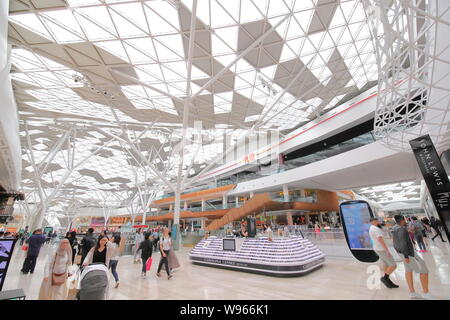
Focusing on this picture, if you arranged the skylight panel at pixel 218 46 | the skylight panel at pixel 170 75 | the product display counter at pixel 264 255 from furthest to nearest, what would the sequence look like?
the skylight panel at pixel 170 75 < the skylight panel at pixel 218 46 < the product display counter at pixel 264 255

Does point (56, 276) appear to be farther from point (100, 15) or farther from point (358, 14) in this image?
point (358, 14)

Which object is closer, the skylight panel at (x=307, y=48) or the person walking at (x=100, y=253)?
the person walking at (x=100, y=253)

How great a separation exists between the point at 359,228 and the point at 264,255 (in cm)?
420

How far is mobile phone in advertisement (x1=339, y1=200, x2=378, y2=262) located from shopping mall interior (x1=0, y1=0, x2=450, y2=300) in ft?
0.16

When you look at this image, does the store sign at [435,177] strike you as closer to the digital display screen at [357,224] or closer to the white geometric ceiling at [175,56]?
the digital display screen at [357,224]

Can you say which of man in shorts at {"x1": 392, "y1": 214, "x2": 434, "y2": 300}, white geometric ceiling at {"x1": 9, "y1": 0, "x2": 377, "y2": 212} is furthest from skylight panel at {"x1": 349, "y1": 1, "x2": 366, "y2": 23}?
man in shorts at {"x1": 392, "y1": 214, "x2": 434, "y2": 300}

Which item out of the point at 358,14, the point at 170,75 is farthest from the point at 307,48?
the point at 170,75

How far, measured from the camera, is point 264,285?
668 centimetres

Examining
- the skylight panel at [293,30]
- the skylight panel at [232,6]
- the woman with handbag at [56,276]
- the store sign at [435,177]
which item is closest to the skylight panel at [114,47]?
the skylight panel at [232,6]

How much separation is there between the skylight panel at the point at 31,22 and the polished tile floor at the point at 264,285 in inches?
488

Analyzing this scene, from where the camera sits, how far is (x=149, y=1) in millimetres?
9953

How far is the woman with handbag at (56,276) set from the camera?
4.19m

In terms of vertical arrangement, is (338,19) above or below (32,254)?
above
